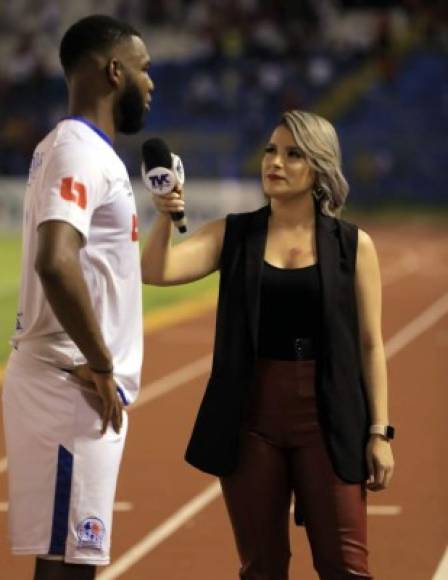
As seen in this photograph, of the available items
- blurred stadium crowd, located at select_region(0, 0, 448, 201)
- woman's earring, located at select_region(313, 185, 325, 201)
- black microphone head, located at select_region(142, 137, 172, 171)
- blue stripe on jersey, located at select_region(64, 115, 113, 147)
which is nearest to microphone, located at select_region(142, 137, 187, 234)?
black microphone head, located at select_region(142, 137, 172, 171)

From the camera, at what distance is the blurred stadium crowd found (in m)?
33.8

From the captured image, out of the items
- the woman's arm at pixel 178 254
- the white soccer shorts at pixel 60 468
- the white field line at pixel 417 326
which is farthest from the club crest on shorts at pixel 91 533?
the white field line at pixel 417 326

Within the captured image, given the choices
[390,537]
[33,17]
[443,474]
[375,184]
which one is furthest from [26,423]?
[33,17]

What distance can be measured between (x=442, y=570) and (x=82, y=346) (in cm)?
291

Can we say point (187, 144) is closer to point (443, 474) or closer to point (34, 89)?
point (34, 89)

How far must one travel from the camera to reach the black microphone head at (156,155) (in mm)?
4164

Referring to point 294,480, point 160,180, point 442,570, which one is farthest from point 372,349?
point 442,570

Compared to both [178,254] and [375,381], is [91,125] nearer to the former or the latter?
[178,254]

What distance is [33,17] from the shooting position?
39531 mm

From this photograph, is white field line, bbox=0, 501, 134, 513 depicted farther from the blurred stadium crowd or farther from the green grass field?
the blurred stadium crowd

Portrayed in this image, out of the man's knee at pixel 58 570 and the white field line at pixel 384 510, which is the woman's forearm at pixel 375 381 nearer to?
the man's knee at pixel 58 570

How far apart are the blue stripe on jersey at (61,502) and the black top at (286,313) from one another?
81 cm

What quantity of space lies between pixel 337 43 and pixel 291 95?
2184 millimetres

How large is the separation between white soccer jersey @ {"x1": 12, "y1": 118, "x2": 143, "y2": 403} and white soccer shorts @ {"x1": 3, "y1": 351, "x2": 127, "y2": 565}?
0.09m
